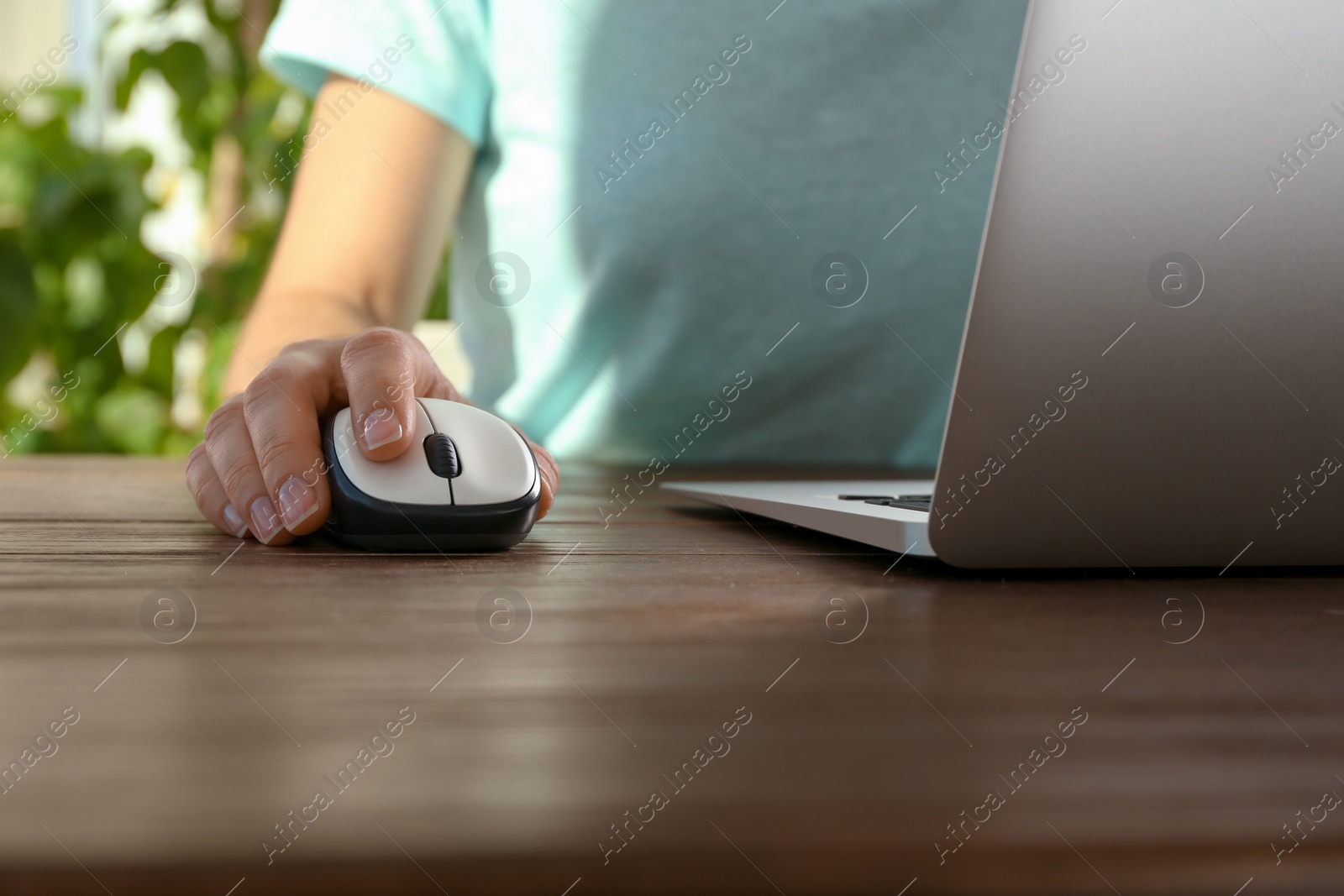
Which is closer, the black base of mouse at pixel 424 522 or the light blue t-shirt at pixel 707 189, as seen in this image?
the black base of mouse at pixel 424 522

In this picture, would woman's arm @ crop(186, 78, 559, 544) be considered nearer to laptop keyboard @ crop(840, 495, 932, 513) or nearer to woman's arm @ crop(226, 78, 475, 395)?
woman's arm @ crop(226, 78, 475, 395)

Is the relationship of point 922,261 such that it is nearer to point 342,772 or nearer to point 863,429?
point 863,429

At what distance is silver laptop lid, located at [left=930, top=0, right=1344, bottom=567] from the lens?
14.0 inches

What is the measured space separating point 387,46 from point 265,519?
813 millimetres

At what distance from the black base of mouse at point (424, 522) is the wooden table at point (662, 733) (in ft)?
0.19

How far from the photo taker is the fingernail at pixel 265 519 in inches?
19.0

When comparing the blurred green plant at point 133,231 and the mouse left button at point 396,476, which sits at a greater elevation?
the mouse left button at point 396,476

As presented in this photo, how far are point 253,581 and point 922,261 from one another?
39.3 inches

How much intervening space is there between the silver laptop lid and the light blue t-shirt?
796 millimetres

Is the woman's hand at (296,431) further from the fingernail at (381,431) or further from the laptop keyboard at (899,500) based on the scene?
the laptop keyboard at (899,500)

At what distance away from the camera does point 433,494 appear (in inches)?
18.3

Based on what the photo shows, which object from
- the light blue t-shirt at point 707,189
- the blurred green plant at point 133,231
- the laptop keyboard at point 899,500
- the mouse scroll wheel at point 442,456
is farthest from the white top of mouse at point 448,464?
the blurred green plant at point 133,231

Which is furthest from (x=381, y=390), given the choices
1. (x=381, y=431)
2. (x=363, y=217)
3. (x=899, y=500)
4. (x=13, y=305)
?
(x=13, y=305)

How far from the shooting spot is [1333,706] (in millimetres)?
250
